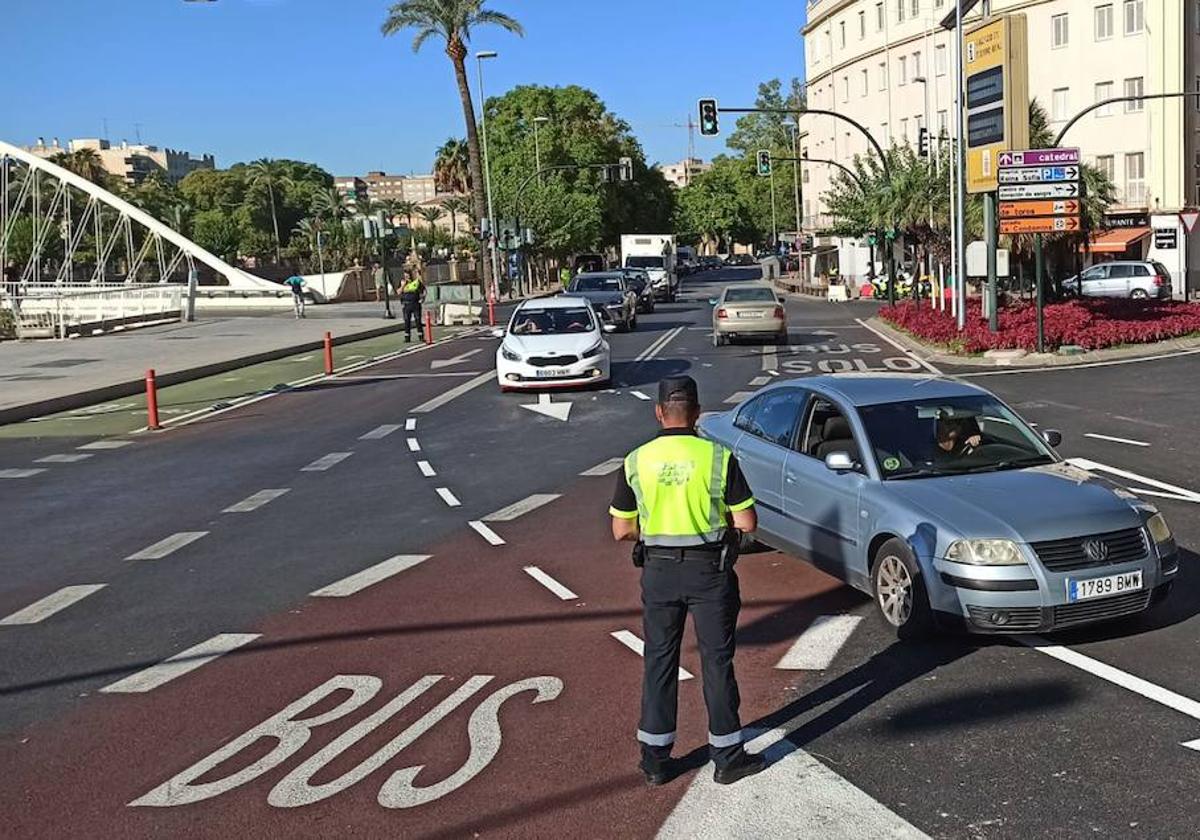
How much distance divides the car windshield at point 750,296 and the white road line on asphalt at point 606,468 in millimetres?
16001

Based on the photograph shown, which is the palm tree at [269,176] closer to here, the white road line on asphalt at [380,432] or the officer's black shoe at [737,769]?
the white road line on asphalt at [380,432]

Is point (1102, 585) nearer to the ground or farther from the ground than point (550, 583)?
farther from the ground

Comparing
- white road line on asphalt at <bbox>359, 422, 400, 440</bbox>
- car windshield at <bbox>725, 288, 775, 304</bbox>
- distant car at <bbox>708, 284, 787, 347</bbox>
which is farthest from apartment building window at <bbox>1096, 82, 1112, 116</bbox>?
white road line on asphalt at <bbox>359, 422, 400, 440</bbox>

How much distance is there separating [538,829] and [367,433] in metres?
13.6

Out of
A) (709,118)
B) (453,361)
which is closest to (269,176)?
(709,118)

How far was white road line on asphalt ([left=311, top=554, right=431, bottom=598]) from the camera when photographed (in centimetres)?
924

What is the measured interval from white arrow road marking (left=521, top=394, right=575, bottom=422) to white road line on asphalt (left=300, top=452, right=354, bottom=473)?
12.7 feet

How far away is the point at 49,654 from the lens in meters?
7.98

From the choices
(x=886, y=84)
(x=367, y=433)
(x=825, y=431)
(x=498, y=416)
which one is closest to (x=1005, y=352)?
(x=498, y=416)

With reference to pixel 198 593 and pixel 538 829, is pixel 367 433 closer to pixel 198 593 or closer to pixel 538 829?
pixel 198 593

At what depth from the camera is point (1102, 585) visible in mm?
6945

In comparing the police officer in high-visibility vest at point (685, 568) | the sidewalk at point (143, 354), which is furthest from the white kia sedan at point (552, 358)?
the police officer in high-visibility vest at point (685, 568)

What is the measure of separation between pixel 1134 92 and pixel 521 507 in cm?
5374

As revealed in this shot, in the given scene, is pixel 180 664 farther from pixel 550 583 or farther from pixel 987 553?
pixel 987 553
